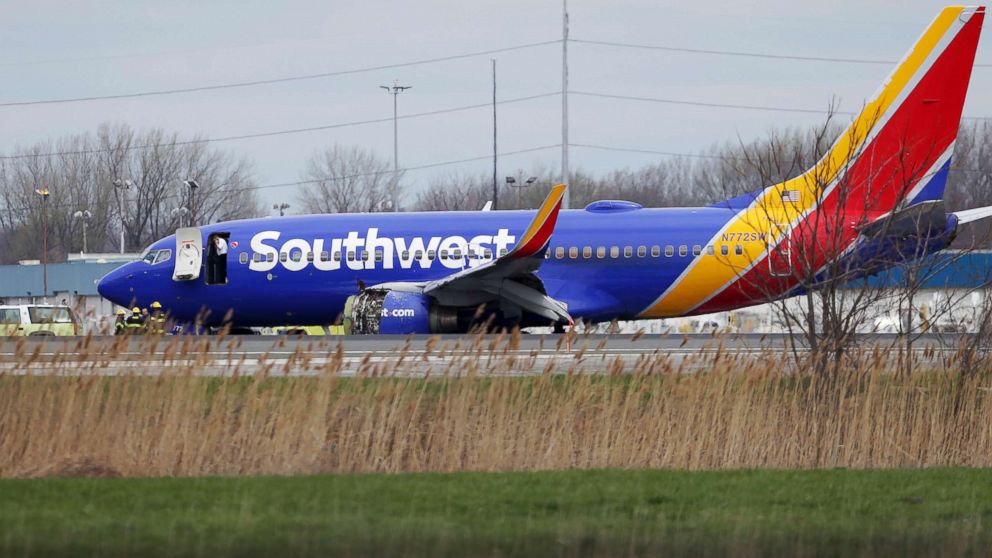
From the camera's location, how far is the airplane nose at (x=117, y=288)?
36.1 meters

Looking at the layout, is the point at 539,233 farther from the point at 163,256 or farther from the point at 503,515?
the point at 503,515

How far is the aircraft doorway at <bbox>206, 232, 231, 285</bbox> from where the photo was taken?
3541 cm

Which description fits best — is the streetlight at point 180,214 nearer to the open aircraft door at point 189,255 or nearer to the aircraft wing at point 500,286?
the open aircraft door at point 189,255

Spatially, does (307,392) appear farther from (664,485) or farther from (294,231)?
(294,231)

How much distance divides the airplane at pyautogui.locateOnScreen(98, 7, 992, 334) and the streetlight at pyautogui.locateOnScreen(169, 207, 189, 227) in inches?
1578

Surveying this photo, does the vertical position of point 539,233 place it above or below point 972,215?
below

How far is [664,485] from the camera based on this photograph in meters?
11.9

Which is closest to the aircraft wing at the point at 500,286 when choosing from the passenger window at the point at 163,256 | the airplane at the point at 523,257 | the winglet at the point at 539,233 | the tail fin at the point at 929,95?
the airplane at the point at 523,257

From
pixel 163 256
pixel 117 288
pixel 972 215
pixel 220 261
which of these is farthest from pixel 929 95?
pixel 117 288

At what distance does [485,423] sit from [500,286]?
60.4ft

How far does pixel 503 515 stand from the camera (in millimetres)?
10336

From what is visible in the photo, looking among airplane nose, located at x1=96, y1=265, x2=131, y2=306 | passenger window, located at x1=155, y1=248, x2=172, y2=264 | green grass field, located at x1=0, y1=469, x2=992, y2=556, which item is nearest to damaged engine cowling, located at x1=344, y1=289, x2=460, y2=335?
passenger window, located at x1=155, y1=248, x2=172, y2=264

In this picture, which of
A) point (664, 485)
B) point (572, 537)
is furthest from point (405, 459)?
point (572, 537)

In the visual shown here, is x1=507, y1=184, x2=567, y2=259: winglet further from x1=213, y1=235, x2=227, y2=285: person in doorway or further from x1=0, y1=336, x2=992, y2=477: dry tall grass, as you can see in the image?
x1=0, y1=336, x2=992, y2=477: dry tall grass
